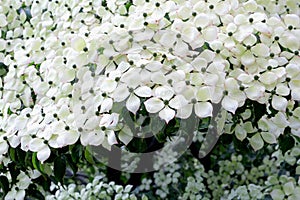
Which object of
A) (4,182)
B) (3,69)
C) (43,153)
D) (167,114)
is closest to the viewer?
(167,114)

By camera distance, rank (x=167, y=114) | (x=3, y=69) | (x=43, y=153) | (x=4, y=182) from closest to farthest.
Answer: (x=167, y=114) → (x=43, y=153) → (x=4, y=182) → (x=3, y=69)

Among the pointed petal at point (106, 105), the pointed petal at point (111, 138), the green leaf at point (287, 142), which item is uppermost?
the pointed petal at point (106, 105)

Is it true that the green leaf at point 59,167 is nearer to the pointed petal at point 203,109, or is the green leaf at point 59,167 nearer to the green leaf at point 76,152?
the green leaf at point 76,152

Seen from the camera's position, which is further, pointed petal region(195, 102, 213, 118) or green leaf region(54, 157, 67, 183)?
green leaf region(54, 157, 67, 183)

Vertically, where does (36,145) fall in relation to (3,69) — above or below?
above

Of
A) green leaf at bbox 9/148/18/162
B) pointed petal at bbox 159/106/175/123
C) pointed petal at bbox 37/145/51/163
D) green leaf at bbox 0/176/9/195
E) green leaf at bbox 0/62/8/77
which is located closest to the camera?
pointed petal at bbox 159/106/175/123

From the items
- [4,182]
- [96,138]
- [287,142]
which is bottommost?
[4,182]

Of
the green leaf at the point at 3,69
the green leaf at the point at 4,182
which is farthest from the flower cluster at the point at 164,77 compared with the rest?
the green leaf at the point at 3,69

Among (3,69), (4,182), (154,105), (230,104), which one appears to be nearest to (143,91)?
(154,105)

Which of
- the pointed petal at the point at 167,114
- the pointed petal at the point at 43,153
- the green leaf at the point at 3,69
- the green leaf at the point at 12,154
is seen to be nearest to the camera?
the pointed petal at the point at 167,114

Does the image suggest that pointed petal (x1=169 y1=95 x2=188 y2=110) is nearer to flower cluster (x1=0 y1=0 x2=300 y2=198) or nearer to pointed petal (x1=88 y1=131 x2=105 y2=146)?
flower cluster (x1=0 y1=0 x2=300 y2=198)

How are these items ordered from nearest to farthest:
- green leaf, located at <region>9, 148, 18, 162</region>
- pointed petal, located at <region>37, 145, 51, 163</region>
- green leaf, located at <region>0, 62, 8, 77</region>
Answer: pointed petal, located at <region>37, 145, 51, 163</region> < green leaf, located at <region>9, 148, 18, 162</region> < green leaf, located at <region>0, 62, 8, 77</region>

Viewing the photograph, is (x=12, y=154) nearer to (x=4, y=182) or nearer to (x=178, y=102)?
(x=4, y=182)

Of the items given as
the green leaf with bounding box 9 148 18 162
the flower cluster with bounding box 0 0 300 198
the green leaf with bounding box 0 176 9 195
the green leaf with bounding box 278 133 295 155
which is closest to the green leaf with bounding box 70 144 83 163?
the flower cluster with bounding box 0 0 300 198
